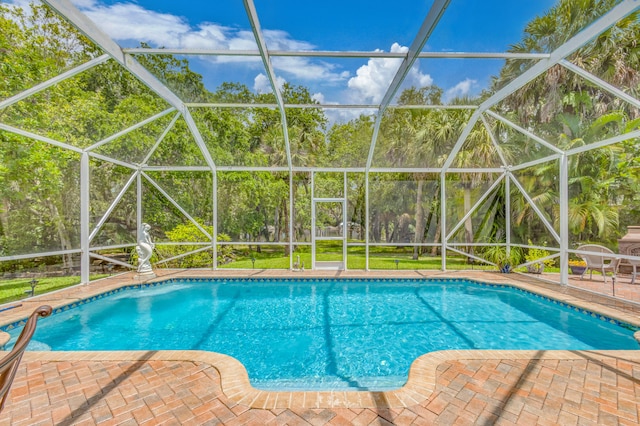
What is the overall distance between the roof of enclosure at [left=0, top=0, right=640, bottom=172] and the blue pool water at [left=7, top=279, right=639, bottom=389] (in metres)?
3.45

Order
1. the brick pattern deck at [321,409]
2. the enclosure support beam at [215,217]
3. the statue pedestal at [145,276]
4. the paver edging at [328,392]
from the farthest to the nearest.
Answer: the enclosure support beam at [215,217]
the statue pedestal at [145,276]
the paver edging at [328,392]
the brick pattern deck at [321,409]

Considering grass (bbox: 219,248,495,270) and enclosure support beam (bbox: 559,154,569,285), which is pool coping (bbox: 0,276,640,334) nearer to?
enclosure support beam (bbox: 559,154,569,285)

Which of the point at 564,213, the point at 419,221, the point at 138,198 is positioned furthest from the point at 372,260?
the point at 138,198

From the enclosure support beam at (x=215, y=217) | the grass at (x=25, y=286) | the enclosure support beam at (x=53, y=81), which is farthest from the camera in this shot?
the enclosure support beam at (x=215, y=217)

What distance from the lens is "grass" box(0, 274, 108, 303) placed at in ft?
20.8

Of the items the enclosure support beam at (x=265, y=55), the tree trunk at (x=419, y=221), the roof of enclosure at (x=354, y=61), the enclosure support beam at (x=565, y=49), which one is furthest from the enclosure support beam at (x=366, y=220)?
the enclosure support beam at (x=565, y=49)

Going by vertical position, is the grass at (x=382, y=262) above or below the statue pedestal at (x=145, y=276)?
above

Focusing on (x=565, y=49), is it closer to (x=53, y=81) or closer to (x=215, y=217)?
(x=53, y=81)

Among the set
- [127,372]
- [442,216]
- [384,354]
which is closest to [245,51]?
[127,372]

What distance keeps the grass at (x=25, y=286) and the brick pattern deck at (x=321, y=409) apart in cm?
416

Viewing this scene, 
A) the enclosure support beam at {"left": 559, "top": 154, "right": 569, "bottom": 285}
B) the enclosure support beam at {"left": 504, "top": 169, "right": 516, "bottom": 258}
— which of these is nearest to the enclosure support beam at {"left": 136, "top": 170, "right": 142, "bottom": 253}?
the enclosure support beam at {"left": 504, "top": 169, "right": 516, "bottom": 258}

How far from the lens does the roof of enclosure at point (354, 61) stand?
423 centimetres

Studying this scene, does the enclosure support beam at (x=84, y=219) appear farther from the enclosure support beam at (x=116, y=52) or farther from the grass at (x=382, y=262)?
the grass at (x=382, y=262)

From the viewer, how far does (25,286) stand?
23.2 ft
